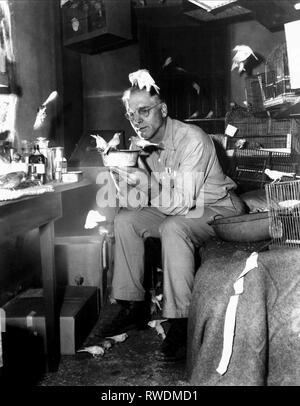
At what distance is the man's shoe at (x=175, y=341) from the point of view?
112 inches

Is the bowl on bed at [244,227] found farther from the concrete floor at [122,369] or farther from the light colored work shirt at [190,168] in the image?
the concrete floor at [122,369]

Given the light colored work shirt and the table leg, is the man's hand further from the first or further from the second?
the table leg

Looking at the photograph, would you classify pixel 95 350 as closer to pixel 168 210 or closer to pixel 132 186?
pixel 168 210

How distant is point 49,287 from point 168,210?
108cm

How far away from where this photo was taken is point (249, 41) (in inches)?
227

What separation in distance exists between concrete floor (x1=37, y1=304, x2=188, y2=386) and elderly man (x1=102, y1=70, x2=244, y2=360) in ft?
0.47

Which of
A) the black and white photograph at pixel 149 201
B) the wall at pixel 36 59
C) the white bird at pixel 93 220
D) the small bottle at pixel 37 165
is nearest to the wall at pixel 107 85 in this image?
the black and white photograph at pixel 149 201

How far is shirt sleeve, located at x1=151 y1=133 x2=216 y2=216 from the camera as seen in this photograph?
3.18 meters

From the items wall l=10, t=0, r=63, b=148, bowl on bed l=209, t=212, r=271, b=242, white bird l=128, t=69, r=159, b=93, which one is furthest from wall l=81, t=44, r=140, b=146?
bowl on bed l=209, t=212, r=271, b=242

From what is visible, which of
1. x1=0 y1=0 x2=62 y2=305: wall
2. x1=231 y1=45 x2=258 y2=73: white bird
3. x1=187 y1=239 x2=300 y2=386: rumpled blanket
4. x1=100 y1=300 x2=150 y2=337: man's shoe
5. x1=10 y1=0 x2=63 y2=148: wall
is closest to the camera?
x1=187 y1=239 x2=300 y2=386: rumpled blanket

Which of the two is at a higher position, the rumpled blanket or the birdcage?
the birdcage

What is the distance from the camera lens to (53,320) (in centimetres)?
265

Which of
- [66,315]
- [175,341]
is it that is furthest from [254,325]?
[66,315]

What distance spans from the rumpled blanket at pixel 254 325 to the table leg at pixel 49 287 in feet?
2.86
